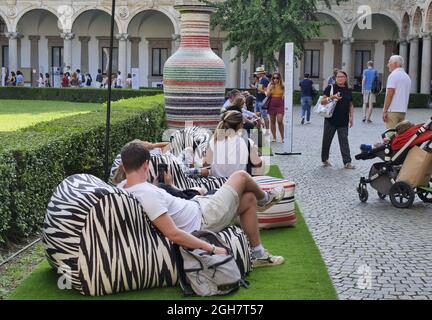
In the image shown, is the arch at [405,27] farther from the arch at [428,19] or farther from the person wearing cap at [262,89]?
the person wearing cap at [262,89]

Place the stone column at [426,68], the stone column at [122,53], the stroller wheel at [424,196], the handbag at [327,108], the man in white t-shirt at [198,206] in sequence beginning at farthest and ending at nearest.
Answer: the stone column at [122,53] → the stone column at [426,68] → the handbag at [327,108] → the stroller wheel at [424,196] → the man in white t-shirt at [198,206]

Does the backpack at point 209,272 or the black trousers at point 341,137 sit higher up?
the black trousers at point 341,137

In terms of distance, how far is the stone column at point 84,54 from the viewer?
42594mm

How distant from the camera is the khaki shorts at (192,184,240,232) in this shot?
18.8 ft

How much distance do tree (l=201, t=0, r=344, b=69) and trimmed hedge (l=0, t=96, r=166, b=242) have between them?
21.3 metres

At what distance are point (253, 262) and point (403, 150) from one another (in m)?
3.66

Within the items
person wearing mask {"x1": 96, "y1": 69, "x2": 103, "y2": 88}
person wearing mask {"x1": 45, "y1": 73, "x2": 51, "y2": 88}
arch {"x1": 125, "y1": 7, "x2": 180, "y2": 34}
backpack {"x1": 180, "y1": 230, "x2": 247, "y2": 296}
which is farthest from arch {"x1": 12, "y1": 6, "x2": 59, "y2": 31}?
backpack {"x1": 180, "y1": 230, "x2": 247, "y2": 296}

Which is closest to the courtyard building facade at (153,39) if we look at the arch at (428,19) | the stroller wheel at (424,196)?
the arch at (428,19)

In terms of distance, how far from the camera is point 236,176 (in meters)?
5.94

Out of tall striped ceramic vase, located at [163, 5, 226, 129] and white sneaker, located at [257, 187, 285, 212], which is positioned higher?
tall striped ceramic vase, located at [163, 5, 226, 129]

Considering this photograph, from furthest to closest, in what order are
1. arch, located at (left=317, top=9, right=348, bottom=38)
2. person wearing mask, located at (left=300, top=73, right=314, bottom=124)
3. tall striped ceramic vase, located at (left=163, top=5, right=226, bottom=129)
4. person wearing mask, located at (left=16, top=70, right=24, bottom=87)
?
person wearing mask, located at (left=16, top=70, right=24, bottom=87) < arch, located at (left=317, top=9, right=348, bottom=38) < person wearing mask, located at (left=300, top=73, right=314, bottom=124) < tall striped ceramic vase, located at (left=163, top=5, right=226, bottom=129)

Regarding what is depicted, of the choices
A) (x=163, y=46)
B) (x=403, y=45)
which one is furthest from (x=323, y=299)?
(x=163, y=46)

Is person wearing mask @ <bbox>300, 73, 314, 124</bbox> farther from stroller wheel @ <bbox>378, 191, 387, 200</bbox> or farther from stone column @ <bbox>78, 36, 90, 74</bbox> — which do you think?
stone column @ <bbox>78, 36, 90, 74</bbox>

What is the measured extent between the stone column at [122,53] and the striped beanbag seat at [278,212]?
3302 centimetres
